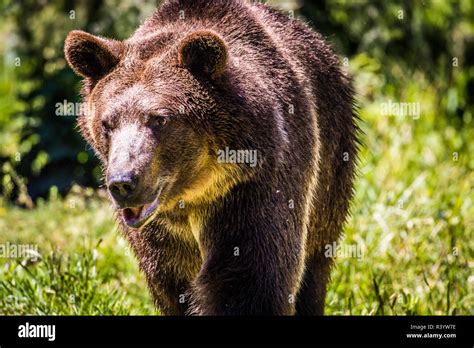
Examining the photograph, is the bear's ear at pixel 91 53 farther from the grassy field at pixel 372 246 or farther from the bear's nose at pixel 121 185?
the grassy field at pixel 372 246

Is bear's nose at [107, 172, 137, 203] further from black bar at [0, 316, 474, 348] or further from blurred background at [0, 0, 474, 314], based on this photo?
blurred background at [0, 0, 474, 314]

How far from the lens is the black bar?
4973mm

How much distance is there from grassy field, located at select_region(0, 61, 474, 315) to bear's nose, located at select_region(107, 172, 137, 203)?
1679 mm

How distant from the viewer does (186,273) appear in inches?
215

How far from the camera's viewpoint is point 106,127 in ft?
15.9

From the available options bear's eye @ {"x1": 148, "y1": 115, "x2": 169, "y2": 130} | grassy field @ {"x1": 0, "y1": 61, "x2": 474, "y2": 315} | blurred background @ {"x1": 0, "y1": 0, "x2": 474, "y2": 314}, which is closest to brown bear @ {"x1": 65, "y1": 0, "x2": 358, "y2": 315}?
bear's eye @ {"x1": 148, "y1": 115, "x2": 169, "y2": 130}

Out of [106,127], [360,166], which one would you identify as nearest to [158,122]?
[106,127]

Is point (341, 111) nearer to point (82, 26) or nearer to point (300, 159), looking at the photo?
point (300, 159)

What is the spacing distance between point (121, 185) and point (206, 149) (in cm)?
64

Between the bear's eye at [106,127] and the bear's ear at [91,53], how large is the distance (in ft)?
1.31

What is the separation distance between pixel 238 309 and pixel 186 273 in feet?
1.92

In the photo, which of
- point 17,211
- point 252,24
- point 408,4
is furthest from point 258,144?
point 408,4

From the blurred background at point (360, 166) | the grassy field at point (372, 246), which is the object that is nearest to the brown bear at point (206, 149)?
the grassy field at point (372, 246)

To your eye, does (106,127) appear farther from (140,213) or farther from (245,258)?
(245,258)
